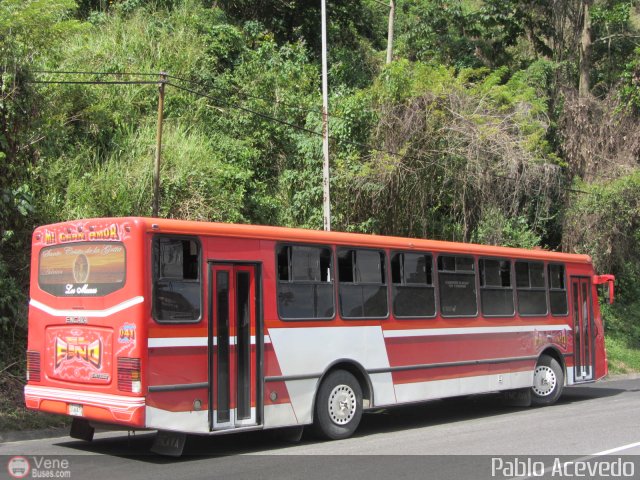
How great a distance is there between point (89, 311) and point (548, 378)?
9.47 meters

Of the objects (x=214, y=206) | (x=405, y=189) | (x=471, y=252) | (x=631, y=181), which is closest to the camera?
(x=471, y=252)

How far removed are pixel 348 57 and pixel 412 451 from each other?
22.3m

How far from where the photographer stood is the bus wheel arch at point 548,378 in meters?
14.6

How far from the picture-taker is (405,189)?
814 inches

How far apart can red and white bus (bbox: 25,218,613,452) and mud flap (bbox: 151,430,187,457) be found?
A: 25 cm

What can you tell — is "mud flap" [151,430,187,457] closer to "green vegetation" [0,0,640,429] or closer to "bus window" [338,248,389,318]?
"bus window" [338,248,389,318]

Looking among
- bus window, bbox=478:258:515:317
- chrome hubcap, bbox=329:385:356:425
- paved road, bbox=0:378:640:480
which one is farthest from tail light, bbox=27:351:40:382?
bus window, bbox=478:258:515:317

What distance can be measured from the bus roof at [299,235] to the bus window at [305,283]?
0.19 m

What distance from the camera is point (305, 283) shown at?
10.5 metres

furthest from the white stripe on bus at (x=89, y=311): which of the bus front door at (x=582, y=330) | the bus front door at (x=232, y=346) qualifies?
the bus front door at (x=582, y=330)

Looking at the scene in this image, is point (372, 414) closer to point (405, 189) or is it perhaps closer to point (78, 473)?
point (78, 473)

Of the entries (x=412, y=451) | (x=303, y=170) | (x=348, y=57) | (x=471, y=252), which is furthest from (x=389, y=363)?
(x=348, y=57)

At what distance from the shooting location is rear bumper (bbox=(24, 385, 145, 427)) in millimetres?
8414

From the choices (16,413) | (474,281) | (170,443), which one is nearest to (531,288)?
(474,281)
